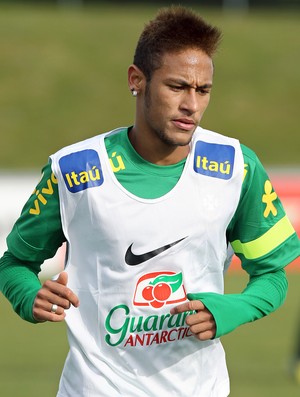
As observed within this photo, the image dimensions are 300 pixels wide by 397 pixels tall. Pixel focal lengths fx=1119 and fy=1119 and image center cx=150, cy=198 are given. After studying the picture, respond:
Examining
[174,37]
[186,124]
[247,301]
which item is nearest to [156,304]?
[247,301]

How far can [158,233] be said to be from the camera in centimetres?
438

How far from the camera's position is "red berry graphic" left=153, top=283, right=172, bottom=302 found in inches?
171

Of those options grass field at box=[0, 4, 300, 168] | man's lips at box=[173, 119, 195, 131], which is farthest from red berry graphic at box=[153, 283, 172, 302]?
grass field at box=[0, 4, 300, 168]

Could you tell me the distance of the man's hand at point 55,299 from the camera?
4.14 metres

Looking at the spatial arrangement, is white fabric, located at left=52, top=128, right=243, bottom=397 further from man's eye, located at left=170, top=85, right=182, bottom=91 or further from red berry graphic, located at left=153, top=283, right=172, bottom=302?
man's eye, located at left=170, top=85, right=182, bottom=91

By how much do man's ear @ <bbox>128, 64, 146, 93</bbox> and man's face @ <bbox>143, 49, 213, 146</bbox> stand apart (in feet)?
0.38

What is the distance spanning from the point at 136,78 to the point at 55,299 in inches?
39.1

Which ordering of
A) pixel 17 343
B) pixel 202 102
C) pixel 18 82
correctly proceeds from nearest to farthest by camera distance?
pixel 202 102 < pixel 17 343 < pixel 18 82

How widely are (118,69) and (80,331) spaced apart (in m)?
24.9

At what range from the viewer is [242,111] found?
28.2 meters

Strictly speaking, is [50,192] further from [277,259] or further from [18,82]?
[18,82]

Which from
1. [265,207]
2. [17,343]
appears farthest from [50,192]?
[17,343]

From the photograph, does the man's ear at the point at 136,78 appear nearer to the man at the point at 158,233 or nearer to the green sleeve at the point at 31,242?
the man at the point at 158,233

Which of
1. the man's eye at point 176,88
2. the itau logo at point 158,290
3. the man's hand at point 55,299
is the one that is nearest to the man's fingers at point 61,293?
the man's hand at point 55,299
